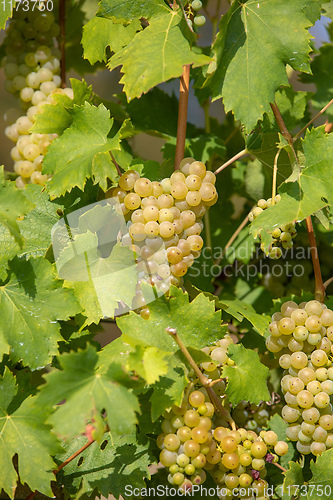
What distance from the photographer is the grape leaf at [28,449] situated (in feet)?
2.06

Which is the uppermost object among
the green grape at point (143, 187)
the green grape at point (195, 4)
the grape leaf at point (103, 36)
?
the green grape at point (195, 4)

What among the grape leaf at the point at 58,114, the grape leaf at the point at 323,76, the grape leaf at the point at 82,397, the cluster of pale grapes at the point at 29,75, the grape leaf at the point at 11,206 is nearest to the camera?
the grape leaf at the point at 82,397

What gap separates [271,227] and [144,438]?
375 mm

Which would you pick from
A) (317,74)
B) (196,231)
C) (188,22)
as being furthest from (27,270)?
(317,74)

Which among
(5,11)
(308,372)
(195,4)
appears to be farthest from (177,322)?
(5,11)

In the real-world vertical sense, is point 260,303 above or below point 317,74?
below

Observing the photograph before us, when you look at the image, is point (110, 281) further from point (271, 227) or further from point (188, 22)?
point (188, 22)

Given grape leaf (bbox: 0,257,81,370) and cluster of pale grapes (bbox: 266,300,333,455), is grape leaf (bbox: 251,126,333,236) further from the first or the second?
grape leaf (bbox: 0,257,81,370)

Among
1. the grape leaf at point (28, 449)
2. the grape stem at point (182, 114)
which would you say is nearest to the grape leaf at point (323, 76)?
the grape stem at point (182, 114)

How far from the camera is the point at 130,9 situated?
72 cm

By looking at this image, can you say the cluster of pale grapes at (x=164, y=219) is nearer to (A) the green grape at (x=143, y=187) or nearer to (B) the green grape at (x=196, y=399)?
(A) the green grape at (x=143, y=187)

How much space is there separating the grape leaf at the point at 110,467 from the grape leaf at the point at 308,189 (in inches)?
15.0

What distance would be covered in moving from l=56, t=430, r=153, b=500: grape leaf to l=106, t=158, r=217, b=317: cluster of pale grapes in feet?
0.73

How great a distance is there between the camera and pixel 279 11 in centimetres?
71
